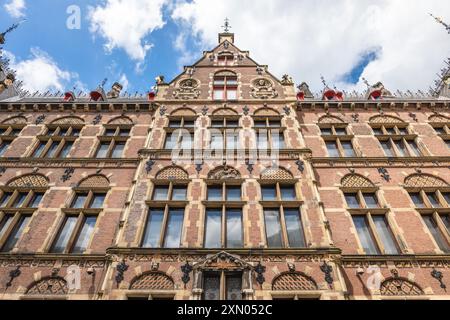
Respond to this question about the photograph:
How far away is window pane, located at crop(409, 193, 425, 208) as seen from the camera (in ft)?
42.3

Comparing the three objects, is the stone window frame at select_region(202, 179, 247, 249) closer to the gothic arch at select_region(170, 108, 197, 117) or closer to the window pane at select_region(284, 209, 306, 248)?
the window pane at select_region(284, 209, 306, 248)

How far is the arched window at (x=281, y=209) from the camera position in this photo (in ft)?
37.1

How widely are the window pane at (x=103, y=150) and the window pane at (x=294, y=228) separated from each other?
923cm

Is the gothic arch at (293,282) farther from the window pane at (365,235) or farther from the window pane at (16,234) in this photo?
the window pane at (16,234)

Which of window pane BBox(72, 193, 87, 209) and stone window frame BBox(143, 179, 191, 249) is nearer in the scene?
stone window frame BBox(143, 179, 191, 249)

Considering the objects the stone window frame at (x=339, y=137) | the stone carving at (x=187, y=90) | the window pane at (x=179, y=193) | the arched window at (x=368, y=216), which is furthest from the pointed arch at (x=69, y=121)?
the arched window at (x=368, y=216)

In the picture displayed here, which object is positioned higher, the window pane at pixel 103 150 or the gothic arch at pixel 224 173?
the window pane at pixel 103 150

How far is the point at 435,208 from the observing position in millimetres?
12445

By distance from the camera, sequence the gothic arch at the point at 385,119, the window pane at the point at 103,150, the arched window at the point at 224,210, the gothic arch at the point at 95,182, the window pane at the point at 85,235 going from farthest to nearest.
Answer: the gothic arch at the point at 385,119 → the window pane at the point at 103,150 → the gothic arch at the point at 95,182 → the window pane at the point at 85,235 → the arched window at the point at 224,210

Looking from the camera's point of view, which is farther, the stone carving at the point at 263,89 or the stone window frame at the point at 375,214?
the stone carving at the point at 263,89

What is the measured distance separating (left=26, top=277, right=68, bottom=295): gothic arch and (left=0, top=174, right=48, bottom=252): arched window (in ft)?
7.32

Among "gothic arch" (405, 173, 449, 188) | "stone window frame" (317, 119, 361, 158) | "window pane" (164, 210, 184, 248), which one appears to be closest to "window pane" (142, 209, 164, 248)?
"window pane" (164, 210, 184, 248)

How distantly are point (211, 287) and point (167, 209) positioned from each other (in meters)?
3.62

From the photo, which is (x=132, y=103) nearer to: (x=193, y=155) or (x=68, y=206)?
(x=193, y=155)
